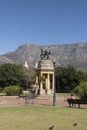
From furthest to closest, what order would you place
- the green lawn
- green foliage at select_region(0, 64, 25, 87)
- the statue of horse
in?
green foliage at select_region(0, 64, 25, 87), the statue of horse, the green lawn

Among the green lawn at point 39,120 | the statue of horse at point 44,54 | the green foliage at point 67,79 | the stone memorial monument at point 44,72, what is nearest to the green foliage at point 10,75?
the green foliage at point 67,79

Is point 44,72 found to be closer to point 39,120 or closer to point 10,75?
point 10,75

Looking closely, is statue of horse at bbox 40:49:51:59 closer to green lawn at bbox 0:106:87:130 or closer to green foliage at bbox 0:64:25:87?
green foliage at bbox 0:64:25:87

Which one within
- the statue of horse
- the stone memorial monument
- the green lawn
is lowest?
the green lawn

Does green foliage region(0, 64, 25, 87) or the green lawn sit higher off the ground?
green foliage region(0, 64, 25, 87)

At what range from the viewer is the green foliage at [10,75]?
91875 millimetres

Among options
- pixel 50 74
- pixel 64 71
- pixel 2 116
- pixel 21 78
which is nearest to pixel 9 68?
pixel 21 78

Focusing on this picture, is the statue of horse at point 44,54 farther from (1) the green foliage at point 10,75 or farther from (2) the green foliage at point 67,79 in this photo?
(2) the green foliage at point 67,79

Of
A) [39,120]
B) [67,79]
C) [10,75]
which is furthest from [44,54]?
[39,120]

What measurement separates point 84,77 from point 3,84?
22.3 metres

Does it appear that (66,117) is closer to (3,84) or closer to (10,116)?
(10,116)

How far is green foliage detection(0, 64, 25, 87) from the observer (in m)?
91.9

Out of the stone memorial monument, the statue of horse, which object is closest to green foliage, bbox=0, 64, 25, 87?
the stone memorial monument

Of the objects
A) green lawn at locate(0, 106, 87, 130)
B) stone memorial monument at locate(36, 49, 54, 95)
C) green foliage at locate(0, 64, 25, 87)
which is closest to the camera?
green lawn at locate(0, 106, 87, 130)
